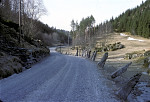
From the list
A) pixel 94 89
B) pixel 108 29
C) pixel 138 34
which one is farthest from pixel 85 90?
pixel 138 34

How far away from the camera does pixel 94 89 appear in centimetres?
570

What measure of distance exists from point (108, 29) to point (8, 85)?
5373 centimetres

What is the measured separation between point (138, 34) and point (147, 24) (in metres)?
8.97

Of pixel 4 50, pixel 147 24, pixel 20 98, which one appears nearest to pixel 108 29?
pixel 147 24

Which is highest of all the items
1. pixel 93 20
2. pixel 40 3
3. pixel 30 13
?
pixel 93 20

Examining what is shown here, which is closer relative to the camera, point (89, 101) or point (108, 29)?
point (89, 101)

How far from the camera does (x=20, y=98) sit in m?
4.32

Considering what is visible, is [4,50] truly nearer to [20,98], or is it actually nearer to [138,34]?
[20,98]

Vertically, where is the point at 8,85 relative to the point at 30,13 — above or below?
below

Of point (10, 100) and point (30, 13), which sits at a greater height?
point (30, 13)

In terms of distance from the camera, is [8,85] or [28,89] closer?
[28,89]

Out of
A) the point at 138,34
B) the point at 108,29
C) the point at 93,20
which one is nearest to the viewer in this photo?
the point at 108,29

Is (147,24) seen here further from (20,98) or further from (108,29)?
(20,98)

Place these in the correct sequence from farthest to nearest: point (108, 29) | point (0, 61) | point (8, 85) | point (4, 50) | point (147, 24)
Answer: point (147, 24), point (108, 29), point (4, 50), point (0, 61), point (8, 85)
